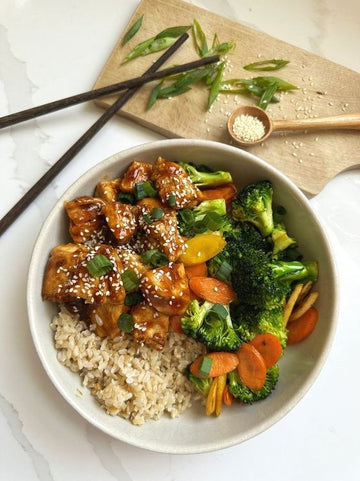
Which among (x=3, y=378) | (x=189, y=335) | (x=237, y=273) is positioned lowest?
(x=3, y=378)

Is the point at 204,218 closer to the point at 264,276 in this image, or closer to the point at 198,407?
the point at 264,276

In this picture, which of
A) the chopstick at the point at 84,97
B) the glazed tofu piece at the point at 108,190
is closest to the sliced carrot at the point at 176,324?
the glazed tofu piece at the point at 108,190

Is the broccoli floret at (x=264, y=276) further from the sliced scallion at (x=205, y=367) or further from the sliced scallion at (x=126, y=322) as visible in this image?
the sliced scallion at (x=126, y=322)

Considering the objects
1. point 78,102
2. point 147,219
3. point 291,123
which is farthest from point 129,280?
point 291,123

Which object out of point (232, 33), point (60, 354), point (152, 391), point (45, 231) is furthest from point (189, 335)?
point (232, 33)

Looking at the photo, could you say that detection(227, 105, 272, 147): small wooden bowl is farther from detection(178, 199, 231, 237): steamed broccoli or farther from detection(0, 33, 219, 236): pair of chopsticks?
detection(178, 199, 231, 237): steamed broccoli

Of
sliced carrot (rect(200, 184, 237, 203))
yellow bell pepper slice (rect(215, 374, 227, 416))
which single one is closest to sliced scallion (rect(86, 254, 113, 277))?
sliced carrot (rect(200, 184, 237, 203))

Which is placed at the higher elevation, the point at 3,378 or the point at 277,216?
the point at 277,216

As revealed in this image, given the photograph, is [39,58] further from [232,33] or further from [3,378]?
[3,378]
